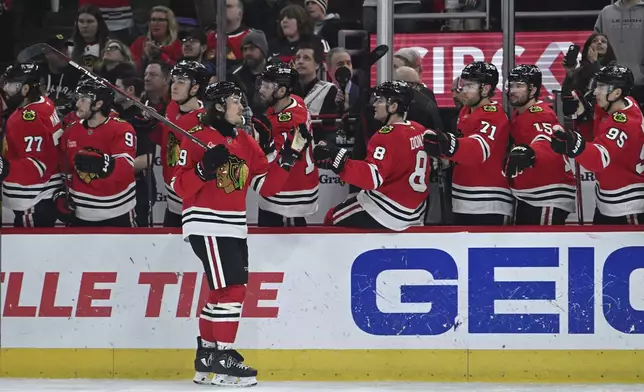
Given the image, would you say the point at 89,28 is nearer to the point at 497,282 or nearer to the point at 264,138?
the point at 264,138

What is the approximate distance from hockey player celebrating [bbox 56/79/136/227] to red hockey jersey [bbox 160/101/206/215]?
0.62ft

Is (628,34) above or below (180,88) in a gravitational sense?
above

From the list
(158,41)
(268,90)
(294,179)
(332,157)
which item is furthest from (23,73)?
(332,157)

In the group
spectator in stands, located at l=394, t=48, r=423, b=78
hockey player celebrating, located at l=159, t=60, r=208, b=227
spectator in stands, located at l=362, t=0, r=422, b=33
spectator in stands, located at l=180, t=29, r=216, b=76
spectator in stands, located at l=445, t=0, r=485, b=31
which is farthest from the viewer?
spectator in stands, located at l=180, t=29, r=216, b=76

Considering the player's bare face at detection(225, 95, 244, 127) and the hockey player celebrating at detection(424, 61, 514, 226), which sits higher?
the player's bare face at detection(225, 95, 244, 127)

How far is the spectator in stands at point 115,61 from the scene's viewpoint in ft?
24.9

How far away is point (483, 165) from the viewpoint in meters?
6.46

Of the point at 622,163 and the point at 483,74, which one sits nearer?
the point at 622,163

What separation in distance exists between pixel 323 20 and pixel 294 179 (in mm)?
1417

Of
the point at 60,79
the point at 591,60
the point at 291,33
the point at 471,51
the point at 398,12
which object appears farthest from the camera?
the point at 60,79

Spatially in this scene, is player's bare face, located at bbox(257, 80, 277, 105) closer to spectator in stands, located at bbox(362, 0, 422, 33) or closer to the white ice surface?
spectator in stands, located at bbox(362, 0, 422, 33)

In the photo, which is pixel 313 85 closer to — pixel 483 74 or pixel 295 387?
pixel 483 74

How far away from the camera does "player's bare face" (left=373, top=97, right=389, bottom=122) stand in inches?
252

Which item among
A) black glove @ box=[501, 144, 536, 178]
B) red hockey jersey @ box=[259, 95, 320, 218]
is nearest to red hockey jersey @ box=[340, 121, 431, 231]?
red hockey jersey @ box=[259, 95, 320, 218]
